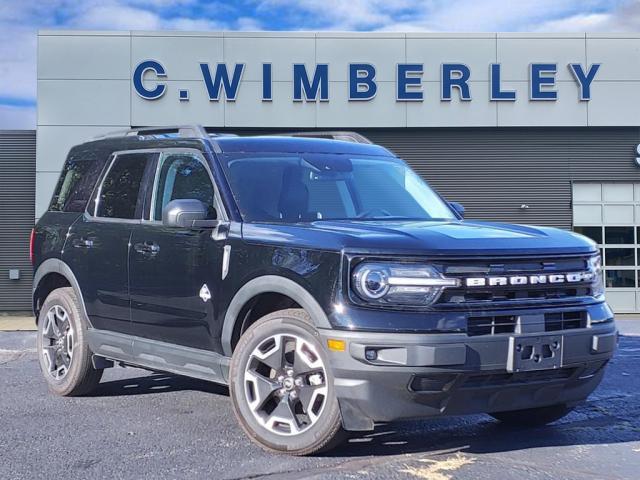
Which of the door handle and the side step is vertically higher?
the door handle

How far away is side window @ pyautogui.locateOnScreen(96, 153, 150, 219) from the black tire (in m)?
3.09

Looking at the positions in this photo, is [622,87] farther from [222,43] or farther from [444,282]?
[444,282]

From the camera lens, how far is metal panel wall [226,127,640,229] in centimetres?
1923

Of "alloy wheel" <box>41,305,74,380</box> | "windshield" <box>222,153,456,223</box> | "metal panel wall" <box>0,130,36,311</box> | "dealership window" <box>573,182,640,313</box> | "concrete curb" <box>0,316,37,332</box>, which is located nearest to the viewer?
"windshield" <box>222,153,456,223</box>

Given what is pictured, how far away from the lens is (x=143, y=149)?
6066 millimetres

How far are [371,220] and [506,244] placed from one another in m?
1.14

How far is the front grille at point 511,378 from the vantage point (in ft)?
13.8

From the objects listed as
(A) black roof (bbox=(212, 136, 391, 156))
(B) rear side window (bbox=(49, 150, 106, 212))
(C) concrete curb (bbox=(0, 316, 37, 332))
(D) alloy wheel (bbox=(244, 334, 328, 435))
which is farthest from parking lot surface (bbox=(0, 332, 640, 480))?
(C) concrete curb (bbox=(0, 316, 37, 332))

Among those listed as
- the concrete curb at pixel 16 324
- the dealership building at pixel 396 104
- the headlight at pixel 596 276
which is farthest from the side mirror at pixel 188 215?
the dealership building at pixel 396 104

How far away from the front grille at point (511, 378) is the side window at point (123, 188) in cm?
290

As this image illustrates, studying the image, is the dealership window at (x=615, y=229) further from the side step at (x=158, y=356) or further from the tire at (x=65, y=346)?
the side step at (x=158, y=356)

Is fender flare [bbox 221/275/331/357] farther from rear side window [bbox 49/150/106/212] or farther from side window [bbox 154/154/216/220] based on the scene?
rear side window [bbox 49/150/106/212]

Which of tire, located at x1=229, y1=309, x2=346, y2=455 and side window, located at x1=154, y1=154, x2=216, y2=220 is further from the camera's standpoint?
side window, located at x1=154, y1=154, x2=216, y2=220

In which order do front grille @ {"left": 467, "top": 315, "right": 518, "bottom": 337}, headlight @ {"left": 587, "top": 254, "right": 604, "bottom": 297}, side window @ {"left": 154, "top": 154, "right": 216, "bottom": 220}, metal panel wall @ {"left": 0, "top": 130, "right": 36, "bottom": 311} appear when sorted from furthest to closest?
metal panel wall @ {"left": 0, "top": 130, "right": 36, "bottom": 311} → side window @ {"left": 154, "top": 154, "right": 216, "bottom": 220} → headlight @ {"left": 587, "top": 254, "right": 604, "bottom": 297} → front grille @ {"left": 467, "top": 315, "right": 518, "bottom": 337}
